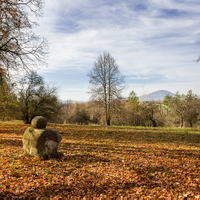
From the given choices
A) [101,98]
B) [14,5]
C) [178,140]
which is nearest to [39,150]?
[14,5]

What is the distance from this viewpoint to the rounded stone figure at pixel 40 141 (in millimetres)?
7102

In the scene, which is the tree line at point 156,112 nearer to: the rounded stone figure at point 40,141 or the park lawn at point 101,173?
the park lawn at point 101,173

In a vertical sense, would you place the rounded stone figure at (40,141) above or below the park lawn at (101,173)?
above

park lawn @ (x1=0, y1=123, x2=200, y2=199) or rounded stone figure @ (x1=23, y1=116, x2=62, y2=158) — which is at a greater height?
rounded stone figure @ (x1=23, y1=116, x2=62, y2=158)

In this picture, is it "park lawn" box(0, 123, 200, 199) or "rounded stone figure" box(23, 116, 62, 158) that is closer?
"park lawn" box(0, 123, 200, 199)

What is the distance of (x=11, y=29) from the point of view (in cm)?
812

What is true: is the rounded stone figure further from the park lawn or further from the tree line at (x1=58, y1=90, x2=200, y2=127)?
the tree line at (x1=58, y1=90, x2=200, y2=127)

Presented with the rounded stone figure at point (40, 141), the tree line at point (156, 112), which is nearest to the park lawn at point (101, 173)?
the rounded stone figure at point (40, 141)

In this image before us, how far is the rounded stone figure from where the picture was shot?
23.3 feet

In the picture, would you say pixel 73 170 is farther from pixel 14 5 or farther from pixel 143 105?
pixel 143 105

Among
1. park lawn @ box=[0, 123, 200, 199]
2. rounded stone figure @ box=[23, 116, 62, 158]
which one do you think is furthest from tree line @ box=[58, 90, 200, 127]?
rounded stone figure @ box=[23, 116, 62, 158]

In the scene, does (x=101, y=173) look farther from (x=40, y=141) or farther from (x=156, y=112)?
(x=156, y=112)

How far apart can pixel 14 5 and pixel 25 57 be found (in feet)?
8.45

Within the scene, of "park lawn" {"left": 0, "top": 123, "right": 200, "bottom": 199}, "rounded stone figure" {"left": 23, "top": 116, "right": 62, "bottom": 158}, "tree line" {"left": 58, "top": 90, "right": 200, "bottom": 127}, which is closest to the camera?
"park lawn" {"left": 0, "top": 123, "right": 200, "bottom": 199}
